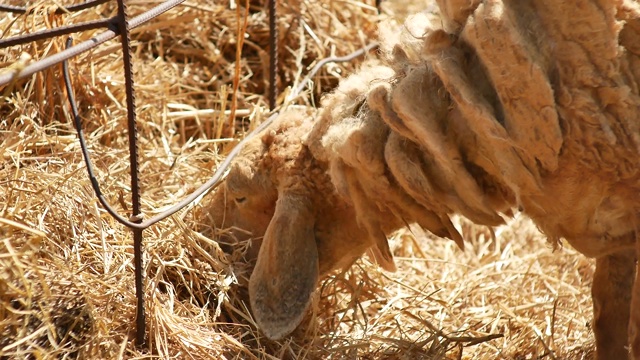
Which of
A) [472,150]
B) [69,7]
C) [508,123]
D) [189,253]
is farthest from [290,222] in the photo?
[69,7]

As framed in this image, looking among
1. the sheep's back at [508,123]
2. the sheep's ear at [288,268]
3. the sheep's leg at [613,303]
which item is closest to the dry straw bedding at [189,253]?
the sheep's ear at [288,268]

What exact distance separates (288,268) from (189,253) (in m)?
0.54

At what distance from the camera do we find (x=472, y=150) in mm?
2932

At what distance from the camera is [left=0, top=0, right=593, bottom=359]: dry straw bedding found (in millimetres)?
3230

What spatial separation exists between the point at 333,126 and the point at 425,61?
1.36ft

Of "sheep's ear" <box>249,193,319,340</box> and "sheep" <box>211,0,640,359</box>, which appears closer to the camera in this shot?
"sheep" <box>211,0,640,359</box>

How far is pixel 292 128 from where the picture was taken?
3.57 m

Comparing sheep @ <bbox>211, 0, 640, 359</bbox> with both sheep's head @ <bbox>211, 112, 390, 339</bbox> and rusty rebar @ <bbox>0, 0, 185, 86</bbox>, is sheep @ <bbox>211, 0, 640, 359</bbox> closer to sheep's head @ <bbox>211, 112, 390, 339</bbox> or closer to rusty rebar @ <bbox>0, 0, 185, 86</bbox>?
sheep's head @ <bbox>211, 112, 390, 339</bbox>

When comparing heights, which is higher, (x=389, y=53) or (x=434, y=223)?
(x=389, y=53)

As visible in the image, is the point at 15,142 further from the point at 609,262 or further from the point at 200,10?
the point at 609,262

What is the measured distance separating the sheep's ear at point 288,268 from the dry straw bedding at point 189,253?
169 mm

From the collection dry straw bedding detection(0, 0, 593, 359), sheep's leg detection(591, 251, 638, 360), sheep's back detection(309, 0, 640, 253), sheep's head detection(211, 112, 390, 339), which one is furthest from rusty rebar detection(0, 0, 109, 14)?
sheep's leg detection(591, 251, 638, 360)

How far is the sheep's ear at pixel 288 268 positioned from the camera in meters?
3.38

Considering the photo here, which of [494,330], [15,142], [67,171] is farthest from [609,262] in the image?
[15,142]
